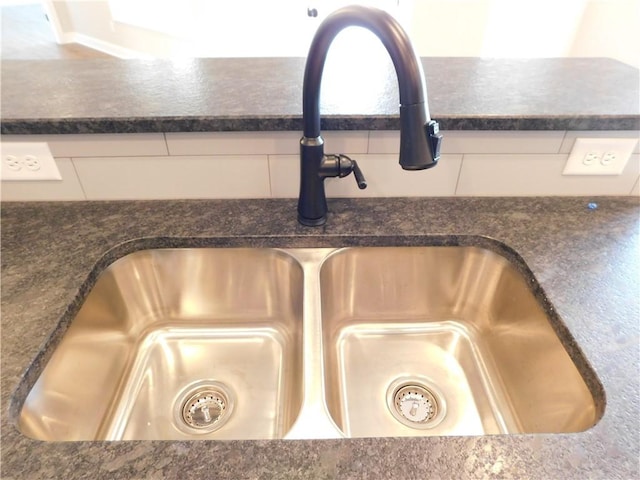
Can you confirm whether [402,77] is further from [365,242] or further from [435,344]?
[435,344]

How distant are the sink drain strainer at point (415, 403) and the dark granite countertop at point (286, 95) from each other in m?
0.49

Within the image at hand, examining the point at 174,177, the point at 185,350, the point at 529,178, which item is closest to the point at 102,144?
the point at 174,177

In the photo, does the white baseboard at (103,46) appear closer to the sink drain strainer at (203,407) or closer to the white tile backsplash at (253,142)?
the white tile backsplash at (253,142)

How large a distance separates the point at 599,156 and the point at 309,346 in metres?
0.71

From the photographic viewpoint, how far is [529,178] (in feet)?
2.77

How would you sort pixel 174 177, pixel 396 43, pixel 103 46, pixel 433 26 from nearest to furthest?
pixel 396 43 → pixel 174 177 → pixel 433 26 → pixel 103 46

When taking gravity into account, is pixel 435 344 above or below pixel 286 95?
below

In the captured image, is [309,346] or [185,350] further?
[185,350]

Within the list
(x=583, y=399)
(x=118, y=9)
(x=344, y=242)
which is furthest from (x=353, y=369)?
(x=118, y=9)

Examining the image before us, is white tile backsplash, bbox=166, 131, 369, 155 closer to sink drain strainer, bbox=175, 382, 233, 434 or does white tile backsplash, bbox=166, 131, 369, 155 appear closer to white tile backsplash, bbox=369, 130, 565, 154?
white tile backsplash, bbox=369, 130, 565, 154

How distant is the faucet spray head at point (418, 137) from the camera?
521 millimetres

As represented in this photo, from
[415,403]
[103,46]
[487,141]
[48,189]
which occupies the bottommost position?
[103,46]

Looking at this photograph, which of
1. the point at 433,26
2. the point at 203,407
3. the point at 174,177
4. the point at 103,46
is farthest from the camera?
the point at 103,46

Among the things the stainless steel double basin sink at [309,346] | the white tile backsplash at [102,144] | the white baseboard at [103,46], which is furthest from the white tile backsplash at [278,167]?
the white baseboard at [103,46]
